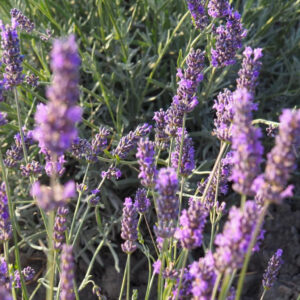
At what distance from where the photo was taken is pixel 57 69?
2.84 feet

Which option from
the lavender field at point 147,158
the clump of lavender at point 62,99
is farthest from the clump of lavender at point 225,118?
the clump of lavender at point 62,99

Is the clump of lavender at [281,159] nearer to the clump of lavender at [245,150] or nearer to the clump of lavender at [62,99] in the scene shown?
the clump of lavender at [245,150]

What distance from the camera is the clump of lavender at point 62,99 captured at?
0.86 metres

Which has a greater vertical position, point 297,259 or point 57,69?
point 57,69

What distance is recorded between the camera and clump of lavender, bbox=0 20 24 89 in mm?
1431

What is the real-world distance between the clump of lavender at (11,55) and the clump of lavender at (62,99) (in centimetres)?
60

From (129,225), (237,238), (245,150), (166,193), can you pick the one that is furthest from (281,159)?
(129,225)

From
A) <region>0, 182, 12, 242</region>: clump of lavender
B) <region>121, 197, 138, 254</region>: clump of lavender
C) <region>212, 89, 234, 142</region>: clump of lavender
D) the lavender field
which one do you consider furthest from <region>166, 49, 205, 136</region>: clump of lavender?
<region>0, 182, 12, 242</region>: clump of lavender

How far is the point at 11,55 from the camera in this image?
146 centimetres

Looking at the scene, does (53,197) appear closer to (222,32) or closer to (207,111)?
(222,32)

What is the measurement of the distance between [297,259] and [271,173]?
1.73 meters

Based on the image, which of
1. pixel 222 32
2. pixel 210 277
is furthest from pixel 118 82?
pixel 210 277

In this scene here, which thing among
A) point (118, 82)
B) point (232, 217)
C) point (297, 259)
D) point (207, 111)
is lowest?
point (297, 259)

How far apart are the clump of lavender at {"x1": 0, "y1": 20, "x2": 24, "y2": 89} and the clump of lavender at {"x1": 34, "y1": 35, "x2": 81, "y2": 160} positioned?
0.60m
